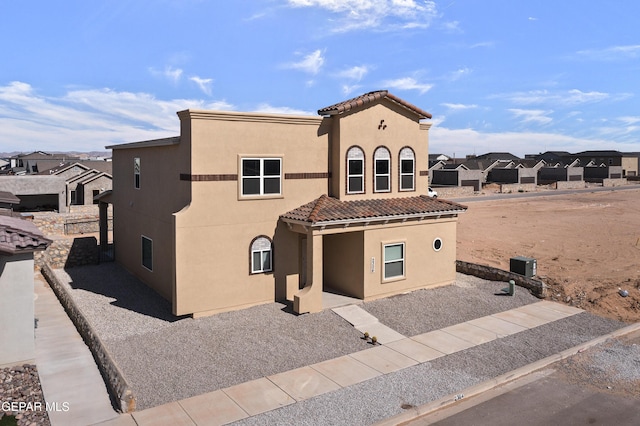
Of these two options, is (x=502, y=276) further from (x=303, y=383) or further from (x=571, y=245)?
(x=571, y=245)

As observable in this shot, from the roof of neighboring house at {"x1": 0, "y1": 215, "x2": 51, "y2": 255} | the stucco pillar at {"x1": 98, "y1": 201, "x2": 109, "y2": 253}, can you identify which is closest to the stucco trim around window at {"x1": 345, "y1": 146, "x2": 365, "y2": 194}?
the roof of neighboring house at {"x1": 0, "y1": 215, "x2": 51, "y2": 255}

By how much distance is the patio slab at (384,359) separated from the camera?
1338cm

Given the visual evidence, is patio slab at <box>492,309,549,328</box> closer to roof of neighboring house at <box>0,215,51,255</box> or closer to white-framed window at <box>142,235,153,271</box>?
white-framed window at <box>142,235,153,271</box>

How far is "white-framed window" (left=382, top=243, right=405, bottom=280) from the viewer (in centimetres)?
1936

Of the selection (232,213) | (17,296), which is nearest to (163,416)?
(17,296)

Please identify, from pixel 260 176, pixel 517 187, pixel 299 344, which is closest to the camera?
pixel 299 344

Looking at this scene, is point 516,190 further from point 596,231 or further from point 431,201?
point 431,201

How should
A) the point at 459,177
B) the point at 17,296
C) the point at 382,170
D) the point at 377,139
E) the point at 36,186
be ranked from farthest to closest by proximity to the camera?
the point at 459,177 → the point at 36,186 → the point at 382,170 → the point at 377,139 → the point at 17,296

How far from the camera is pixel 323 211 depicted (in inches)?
701

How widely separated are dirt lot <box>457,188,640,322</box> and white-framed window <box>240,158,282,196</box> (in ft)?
39.1

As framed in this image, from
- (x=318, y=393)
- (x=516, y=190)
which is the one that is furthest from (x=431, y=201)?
(x=516, y=190)

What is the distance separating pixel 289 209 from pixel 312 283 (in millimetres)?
2997

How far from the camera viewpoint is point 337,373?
12.9 m

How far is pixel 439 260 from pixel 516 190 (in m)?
59.2
